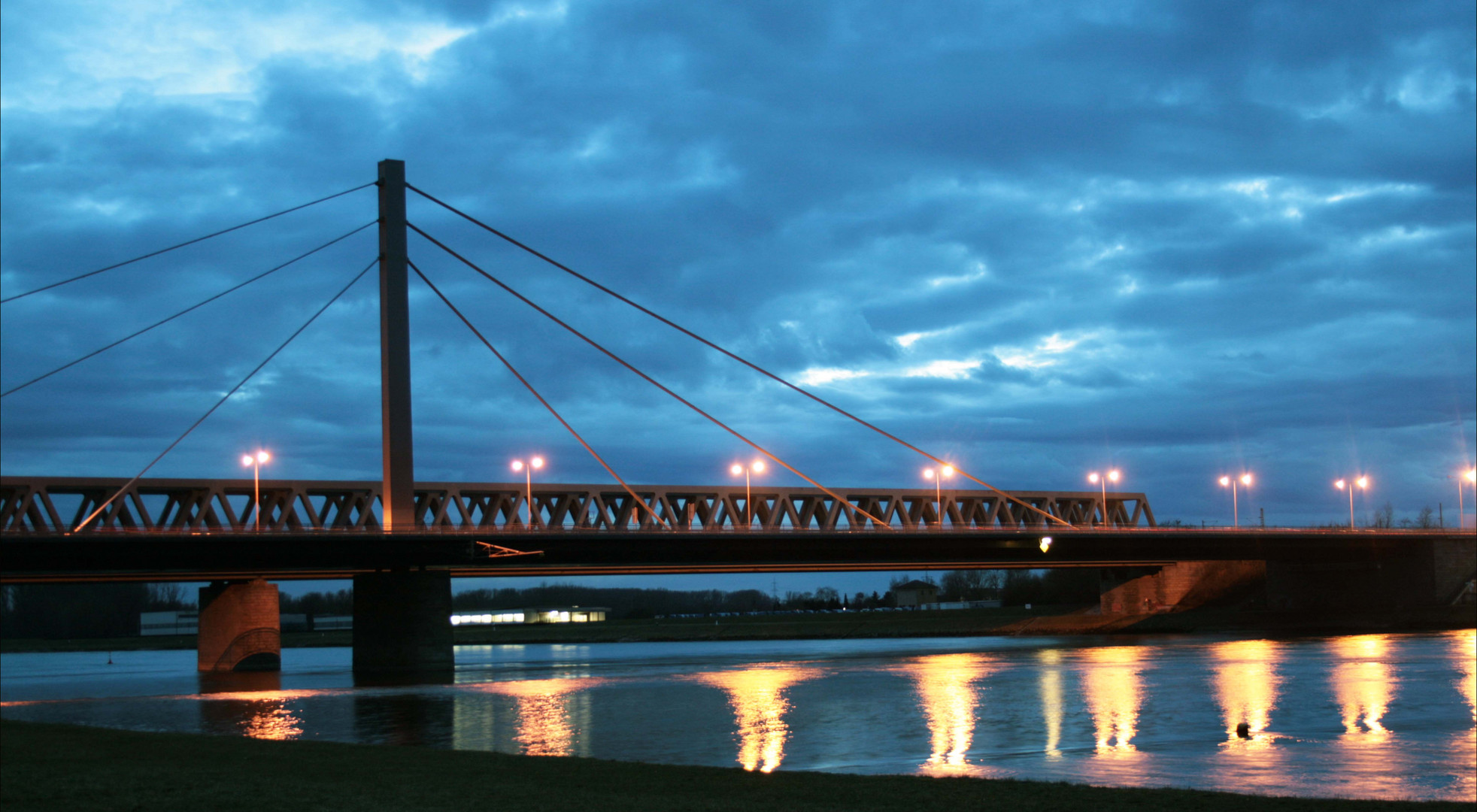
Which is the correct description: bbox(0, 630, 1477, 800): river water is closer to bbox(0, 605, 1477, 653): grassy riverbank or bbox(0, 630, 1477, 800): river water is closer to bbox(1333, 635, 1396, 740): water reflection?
bbox(1333, 635, 1396, 740): water reflection

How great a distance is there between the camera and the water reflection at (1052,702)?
21.5 metres

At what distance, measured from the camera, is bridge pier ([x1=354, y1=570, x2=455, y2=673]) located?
2559 inches

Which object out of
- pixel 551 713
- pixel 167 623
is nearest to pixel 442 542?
pixel 551 713

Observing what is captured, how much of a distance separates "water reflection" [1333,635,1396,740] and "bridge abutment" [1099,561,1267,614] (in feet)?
138

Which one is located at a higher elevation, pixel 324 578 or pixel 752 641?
pixel 324 578

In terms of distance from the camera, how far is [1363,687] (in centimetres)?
3378

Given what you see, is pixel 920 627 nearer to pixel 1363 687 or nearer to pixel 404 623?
pixel 404 623

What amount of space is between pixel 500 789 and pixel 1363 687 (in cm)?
2708

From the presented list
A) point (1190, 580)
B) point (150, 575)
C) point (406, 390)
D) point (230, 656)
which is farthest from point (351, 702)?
point (1190, 580)

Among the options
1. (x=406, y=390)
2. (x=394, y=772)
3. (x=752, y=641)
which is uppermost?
(x=406, y=390)

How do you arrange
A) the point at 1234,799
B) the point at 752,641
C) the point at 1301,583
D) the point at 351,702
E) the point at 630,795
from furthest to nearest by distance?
the point at 752,641, the point at 1301,583, the point at 351,702, the point at 630,795, the point at 1234,799

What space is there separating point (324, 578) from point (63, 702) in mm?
24382

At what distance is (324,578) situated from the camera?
71.3 m

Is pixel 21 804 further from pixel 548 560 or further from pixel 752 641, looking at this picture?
pixel 752 641
